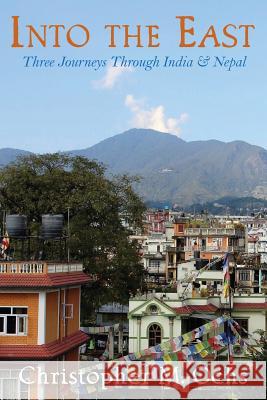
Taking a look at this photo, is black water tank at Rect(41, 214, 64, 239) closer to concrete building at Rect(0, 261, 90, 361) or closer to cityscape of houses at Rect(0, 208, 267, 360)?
cityscape of houses at Rect(0, 208, 267, 360)

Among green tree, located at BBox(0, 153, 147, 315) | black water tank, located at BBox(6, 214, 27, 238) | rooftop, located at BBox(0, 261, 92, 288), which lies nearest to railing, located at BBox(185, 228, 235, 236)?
green tree, located at BBox(0, 153, 147, 315)

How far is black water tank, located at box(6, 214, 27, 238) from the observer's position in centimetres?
2962

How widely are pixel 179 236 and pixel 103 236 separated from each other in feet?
133

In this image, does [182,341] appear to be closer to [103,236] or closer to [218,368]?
[218,368]

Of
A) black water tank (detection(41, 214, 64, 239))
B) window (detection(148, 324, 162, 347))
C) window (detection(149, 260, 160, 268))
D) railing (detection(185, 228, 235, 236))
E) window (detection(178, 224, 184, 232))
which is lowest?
window (detection(148, 324, 162, 347))

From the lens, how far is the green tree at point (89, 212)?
44.8 metres

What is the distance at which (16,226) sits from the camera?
97.5 ft

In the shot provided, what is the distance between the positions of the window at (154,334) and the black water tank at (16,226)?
10596 mm

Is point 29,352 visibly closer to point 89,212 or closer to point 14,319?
point 14,319

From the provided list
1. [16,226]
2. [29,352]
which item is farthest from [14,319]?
[16,226]

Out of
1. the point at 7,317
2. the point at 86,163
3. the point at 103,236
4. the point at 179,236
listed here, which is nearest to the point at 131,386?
the point at 7,317

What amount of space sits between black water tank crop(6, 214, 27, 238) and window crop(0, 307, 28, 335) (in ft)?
14.5

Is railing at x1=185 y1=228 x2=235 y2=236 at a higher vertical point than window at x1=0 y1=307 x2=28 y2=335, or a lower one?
higher

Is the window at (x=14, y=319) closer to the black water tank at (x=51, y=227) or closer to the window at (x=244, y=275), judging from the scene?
the black water tank at (x=51, y=227)
